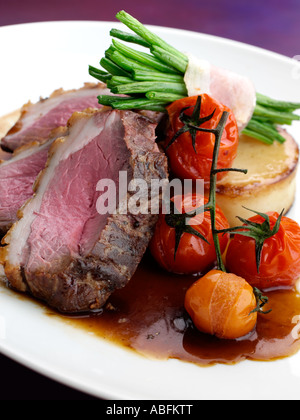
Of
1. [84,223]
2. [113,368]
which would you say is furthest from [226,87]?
[113,368]

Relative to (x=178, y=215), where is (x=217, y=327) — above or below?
below

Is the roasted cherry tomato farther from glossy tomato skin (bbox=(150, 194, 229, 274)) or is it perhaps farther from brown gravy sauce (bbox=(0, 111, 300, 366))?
glossy tomato skin (bbox=(150, 194, 229, 274))

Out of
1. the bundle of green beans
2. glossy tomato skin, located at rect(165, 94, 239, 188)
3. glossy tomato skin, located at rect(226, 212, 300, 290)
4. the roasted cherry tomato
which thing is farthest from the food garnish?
the bundle of green beans

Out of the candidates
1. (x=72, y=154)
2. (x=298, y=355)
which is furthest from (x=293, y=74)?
(x=298, y=355)

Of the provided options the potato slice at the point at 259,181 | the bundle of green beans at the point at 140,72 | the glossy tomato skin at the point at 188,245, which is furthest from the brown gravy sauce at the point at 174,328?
the bundle of green beans at the point at 140,72

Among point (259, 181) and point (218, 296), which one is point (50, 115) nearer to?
point (259, 181)

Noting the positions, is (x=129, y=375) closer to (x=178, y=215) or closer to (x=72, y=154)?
(x=178, y=215)

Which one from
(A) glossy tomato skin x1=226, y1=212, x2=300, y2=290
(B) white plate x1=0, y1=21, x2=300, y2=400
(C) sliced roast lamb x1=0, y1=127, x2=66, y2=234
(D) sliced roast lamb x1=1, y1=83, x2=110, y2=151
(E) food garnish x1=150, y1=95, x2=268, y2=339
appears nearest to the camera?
(B) white plate x1=0, y1=21, x2=300, y2=400

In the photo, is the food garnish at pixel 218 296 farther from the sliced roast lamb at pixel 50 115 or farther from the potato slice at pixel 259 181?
the sliced roast lamb at pixel 50 115
